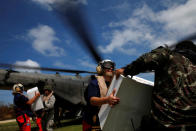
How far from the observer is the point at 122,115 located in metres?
1.80

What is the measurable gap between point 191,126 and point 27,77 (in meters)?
8.57

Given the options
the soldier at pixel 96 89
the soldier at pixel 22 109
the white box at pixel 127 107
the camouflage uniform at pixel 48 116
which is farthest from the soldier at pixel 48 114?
the white box at pixel 127 107

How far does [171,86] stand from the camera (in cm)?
158

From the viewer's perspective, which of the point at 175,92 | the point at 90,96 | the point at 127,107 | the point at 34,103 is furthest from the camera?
the point at 34,103

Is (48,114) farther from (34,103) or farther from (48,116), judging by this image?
(34,103)

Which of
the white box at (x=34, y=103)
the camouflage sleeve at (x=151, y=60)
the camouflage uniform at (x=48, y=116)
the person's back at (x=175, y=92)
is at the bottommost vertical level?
the camouflage uniform at (x=48, y=116)

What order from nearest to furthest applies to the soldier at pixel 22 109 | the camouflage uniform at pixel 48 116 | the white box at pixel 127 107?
the white box at pixel 127 107 → the soldier at pixel 22 109 → the camouflage uniform at pixel 48 116

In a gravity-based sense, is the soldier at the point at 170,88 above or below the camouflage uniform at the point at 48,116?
above

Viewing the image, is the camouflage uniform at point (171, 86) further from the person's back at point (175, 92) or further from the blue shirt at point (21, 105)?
the blue shirt at point (21, 105)

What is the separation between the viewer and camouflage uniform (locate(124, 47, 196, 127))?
1537mm

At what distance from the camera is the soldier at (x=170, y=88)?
1533 mm

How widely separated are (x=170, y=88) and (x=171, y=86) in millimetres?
20

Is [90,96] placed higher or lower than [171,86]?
lower

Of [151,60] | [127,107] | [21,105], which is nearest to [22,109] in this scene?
Answer: [21,105]
